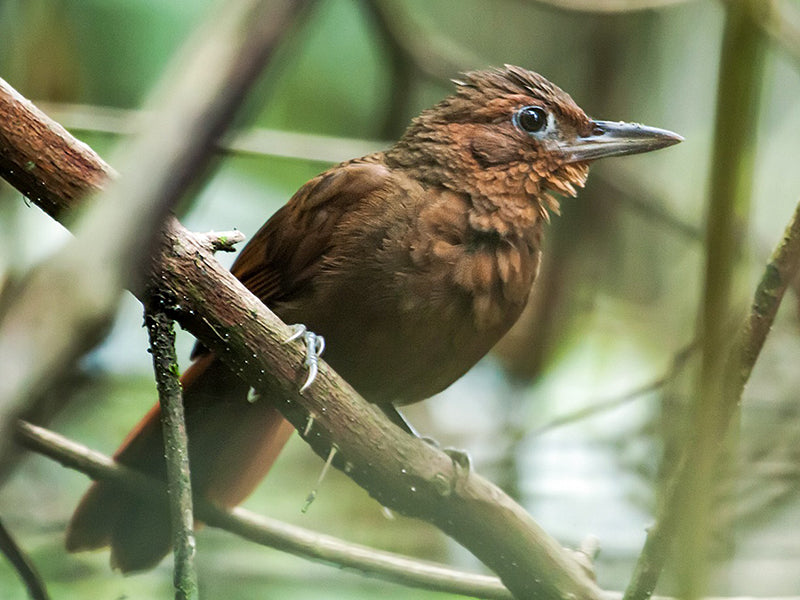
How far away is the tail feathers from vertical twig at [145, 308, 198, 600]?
3.14 ft

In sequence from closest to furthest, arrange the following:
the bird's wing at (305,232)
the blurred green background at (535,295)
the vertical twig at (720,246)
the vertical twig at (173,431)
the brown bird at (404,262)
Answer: the vertical twig at (720,246) → the vertical twig at (173,431) → the brown bird at (404,262) → the bird's wing at (305,232) → the blurred green background at (535,295)

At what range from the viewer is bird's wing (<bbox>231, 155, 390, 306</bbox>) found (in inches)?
115

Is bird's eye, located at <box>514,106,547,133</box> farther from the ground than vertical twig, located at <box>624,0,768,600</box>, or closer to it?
farther from the ground

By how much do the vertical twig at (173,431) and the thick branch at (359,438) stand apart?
62 millimetres

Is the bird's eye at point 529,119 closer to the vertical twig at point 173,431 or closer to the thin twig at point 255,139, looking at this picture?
the thin twig at point 255,139

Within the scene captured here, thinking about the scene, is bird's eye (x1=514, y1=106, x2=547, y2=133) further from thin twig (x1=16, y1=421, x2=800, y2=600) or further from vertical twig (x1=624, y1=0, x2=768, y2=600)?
vertical twig (x1=624, y1=0, x2=768, y2=600)

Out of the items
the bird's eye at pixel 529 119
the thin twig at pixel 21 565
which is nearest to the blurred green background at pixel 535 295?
the bird's eye at pixel 529 119

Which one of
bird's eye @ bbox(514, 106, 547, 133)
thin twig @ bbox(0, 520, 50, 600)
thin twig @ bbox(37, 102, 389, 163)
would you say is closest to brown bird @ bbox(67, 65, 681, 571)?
bird's eye @ bbox(514, 106, 547, 133)

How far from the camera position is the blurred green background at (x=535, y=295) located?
11.6ft

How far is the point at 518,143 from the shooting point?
3061 mm

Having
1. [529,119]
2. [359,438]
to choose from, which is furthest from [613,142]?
[359,438]

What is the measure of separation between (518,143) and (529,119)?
9 centimetres

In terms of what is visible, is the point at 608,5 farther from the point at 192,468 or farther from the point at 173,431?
the point at 173,431

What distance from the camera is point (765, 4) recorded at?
146 cm
